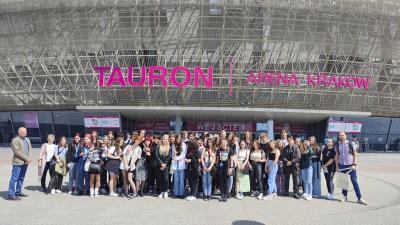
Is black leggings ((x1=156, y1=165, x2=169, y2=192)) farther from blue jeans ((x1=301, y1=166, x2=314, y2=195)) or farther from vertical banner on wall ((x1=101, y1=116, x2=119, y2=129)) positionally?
vertical banner on wall ((x1=101, y1=116, x2=119, y2=129))

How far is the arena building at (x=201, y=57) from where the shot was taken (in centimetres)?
2431

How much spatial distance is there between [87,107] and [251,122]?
20032 mm

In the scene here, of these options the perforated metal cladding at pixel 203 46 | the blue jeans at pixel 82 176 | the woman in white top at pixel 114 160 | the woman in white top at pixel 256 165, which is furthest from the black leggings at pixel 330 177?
the perforated metal cladding at pixel 203 46

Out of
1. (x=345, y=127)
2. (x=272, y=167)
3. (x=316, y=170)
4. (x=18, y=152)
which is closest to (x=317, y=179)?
(x=316, y=170)

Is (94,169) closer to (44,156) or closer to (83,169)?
(83,169)

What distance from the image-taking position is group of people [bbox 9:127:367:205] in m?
8.15

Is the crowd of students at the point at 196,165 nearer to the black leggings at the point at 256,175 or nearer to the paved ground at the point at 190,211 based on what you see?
the black leggings at the point at 256,175

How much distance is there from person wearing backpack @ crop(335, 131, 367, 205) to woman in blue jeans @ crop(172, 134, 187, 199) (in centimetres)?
486

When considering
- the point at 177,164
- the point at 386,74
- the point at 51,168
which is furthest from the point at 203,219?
the point at 386,74

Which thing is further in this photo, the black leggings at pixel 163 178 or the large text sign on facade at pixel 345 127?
the large text sign on facade at pixel 345 127

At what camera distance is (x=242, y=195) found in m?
8.50

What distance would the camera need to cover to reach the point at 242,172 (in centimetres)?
842

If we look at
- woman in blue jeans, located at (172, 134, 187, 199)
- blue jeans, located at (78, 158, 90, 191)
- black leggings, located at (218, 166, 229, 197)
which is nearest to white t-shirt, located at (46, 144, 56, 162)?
blue jeans, located at (78, 158, 90, 191)

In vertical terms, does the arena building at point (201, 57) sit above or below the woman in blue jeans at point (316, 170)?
above
